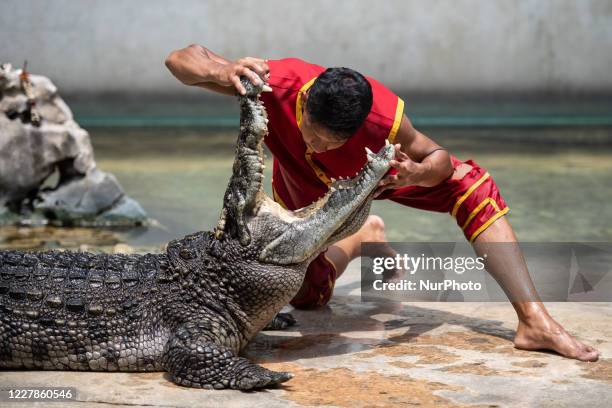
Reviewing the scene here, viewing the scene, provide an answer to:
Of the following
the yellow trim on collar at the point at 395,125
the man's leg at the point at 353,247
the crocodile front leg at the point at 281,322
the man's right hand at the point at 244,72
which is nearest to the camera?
the man's right hand at the point at 244,72

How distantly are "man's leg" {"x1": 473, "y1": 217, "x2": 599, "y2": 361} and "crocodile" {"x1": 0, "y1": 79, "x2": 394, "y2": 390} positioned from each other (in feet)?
2.02

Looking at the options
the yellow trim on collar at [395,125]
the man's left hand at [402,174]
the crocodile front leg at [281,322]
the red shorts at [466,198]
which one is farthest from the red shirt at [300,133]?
the crocodile front leg at [281,322]

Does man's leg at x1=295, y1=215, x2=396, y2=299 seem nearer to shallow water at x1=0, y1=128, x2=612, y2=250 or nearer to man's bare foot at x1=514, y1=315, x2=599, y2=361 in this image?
man's bare foot at x1=514, y1=315, x2=599, y2=361

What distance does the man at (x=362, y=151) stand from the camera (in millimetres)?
3369

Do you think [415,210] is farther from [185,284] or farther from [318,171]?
[185,284]

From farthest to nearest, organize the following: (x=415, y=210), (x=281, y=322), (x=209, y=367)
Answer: (x=415, y=210)
(x=281, y=322)
(x=209, y=367)

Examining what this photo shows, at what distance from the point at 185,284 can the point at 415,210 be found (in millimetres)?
5477

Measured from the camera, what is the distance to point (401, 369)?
335cm

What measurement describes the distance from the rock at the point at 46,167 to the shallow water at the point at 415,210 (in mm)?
385

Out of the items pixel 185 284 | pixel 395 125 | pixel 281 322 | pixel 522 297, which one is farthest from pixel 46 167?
pixel 522 297

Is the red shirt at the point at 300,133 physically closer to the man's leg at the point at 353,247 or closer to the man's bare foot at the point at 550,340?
the man's leg at the point at 353,247

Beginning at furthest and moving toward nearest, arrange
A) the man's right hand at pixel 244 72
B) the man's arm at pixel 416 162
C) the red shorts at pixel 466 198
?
the red shorts at pixel 466 198 → the man's arm at pixel 416 162 → the man's right hand at pixel 244 72

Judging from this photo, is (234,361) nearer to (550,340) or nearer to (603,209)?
(550,340)

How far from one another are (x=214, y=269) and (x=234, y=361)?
0.42 metres
